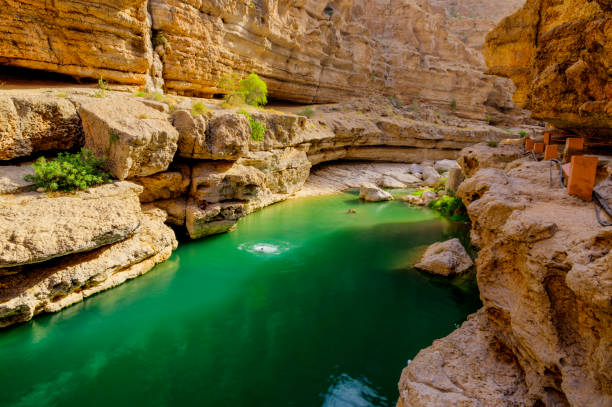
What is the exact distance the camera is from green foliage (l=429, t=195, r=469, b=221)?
16.4 meters

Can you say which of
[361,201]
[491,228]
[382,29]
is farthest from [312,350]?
[382,29]

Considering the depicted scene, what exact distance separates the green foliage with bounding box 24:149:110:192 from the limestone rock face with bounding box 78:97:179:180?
1.38 feet

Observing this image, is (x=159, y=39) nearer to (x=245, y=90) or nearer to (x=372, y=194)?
(x=245, y=90)

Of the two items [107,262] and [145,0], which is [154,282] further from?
[145,0]

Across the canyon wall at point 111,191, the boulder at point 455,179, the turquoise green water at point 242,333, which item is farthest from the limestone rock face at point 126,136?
the boulder at point 455,179

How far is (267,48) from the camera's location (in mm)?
22516

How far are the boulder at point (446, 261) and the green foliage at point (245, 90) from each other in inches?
507

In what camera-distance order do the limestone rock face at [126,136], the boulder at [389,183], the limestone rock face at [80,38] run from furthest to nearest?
the boulder at [389,183] → the limestone rock face at [80,38] → the limestone rock face at [126,136]

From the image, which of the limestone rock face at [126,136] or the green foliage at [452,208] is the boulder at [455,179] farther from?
the limestone rock face at [126,136]

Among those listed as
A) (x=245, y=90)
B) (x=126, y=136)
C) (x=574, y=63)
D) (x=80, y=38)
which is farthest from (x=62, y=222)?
(x=245, y=90)

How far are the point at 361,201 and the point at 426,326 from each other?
12322mm

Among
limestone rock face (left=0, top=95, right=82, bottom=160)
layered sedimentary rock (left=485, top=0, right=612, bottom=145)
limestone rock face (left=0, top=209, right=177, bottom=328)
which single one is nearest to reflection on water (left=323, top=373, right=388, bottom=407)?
limestone rock face (left=0, top=209, right=177, bottom=328)

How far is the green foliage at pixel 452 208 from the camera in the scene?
1638cm

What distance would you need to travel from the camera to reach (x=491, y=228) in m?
5.23
